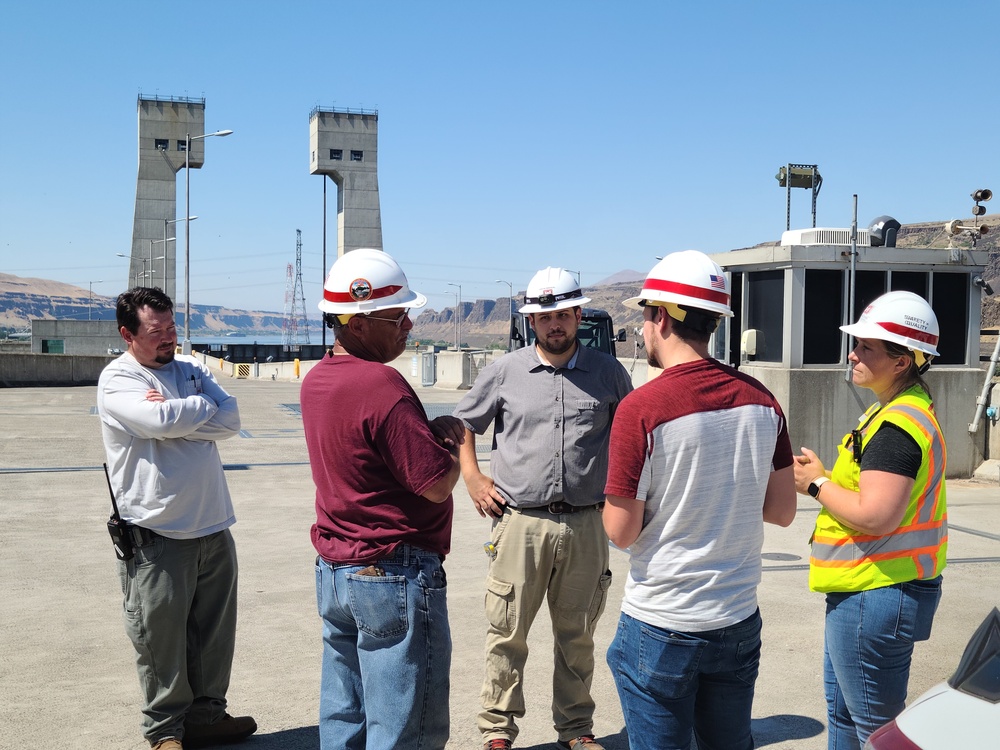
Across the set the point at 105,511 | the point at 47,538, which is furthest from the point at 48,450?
the point at 47,538

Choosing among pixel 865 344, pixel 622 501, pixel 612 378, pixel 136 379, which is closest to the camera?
pixel 622 501

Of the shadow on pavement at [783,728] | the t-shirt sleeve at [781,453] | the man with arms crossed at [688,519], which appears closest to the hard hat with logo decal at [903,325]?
the t-shirt sleeve at [781,453]

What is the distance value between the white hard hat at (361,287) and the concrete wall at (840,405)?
9.26 m

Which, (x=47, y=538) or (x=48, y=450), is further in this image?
(x=48, y=450)

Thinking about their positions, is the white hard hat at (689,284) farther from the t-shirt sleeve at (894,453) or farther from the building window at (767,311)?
the building window at (767,311)

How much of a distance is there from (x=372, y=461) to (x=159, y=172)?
285 ft

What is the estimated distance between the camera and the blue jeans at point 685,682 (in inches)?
111

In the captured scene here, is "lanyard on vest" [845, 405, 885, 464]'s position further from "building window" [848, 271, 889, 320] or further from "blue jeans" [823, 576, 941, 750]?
"building window" [848, 271, 889, 320]

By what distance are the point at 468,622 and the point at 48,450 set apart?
10.6m

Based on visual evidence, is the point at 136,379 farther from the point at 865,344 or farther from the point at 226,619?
the point at 865,344

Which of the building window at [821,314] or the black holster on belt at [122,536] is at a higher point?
the building window at [821,314]

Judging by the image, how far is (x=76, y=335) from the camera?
254ft

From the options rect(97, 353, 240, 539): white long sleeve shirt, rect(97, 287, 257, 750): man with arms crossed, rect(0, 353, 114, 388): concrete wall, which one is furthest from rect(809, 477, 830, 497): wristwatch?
rect(0, 353, 114, 388): concrete wall

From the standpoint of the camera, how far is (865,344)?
3389mm
